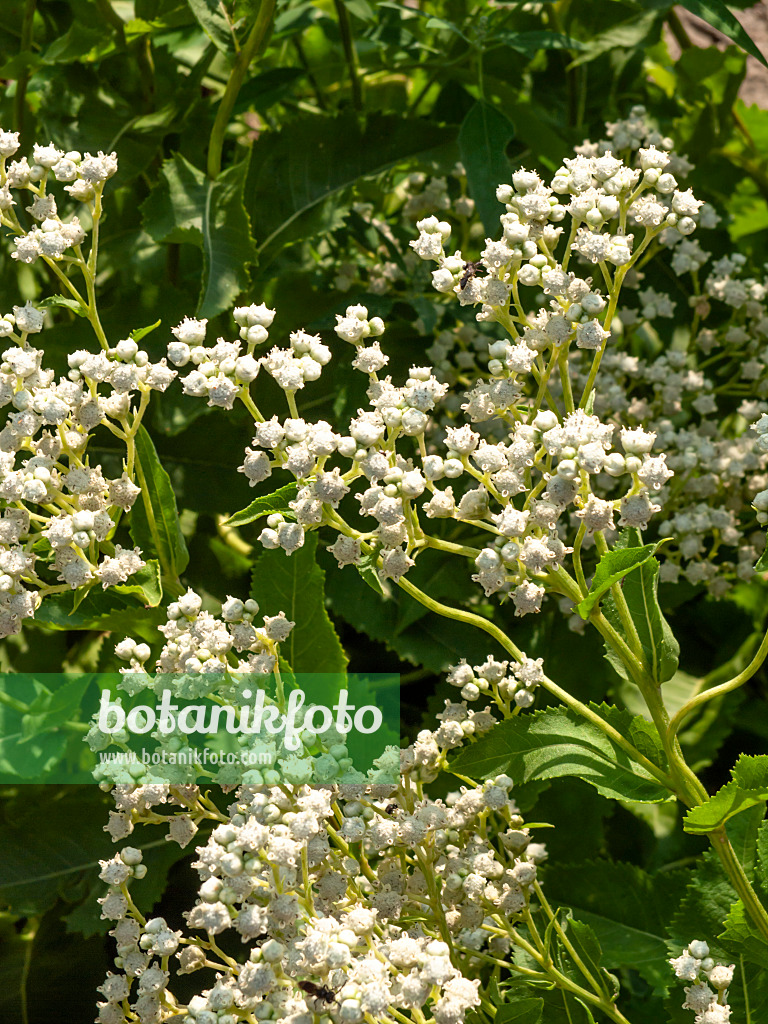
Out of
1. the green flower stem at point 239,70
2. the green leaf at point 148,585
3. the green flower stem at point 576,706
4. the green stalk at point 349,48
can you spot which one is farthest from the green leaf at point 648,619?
the green stalk at point 349,48

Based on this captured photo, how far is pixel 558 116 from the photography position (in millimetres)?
1711

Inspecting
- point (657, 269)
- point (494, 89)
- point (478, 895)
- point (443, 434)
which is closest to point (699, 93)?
point (657, 269)

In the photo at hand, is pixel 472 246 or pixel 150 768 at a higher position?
pixel 472 246

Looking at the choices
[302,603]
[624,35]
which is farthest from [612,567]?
[624,35]

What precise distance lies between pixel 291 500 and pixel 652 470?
28cm

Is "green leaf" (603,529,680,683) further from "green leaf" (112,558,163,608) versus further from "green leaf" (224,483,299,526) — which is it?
"green leaf" (112,558,163,608)

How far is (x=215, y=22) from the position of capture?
3.86 ft

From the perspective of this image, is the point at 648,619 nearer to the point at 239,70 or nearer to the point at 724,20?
the point at 724,20

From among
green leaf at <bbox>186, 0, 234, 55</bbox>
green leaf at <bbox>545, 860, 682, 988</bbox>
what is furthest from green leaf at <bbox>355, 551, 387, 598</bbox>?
green leaf at <bbox>186, 0, 234, 55</bbox>

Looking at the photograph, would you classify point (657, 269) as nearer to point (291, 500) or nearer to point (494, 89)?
point (494, 89)

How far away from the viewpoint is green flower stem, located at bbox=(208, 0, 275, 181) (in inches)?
44.9

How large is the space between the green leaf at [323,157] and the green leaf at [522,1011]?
39.1 inches

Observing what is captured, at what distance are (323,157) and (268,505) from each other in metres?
0.78

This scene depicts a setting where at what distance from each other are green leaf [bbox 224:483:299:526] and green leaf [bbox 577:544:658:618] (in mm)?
237
